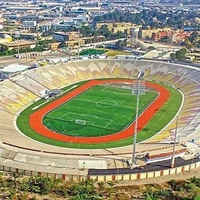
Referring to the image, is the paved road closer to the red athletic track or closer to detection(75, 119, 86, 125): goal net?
the red athletic track

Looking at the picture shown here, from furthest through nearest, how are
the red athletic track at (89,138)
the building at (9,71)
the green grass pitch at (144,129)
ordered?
the building at (9,71) < the red athletic track at (89,138) < the green grass pitch at (144,129)

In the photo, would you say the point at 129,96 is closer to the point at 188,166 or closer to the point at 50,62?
the point at 50,62

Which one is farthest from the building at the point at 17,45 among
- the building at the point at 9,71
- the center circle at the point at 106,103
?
the center circle at the point at 106,103

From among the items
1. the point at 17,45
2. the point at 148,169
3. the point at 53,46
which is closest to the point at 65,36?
the point at 53,46

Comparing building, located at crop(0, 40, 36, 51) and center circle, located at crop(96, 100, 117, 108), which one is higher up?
building, located at crop(0, 40, 36, 51)

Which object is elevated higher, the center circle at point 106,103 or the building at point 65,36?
the building at point 65,36

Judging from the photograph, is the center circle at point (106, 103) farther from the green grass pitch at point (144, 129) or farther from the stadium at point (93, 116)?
the green grass pitch at point (144, 129)

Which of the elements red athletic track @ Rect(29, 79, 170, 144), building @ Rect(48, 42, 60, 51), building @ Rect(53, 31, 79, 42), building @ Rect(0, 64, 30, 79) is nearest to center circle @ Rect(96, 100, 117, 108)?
red athletic track @ Rect(29, 79, 170, 144)
